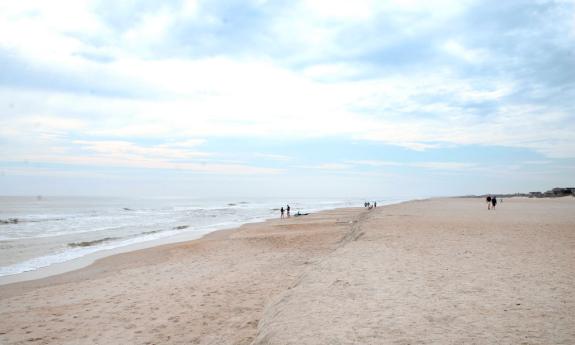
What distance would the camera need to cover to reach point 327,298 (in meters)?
7.89

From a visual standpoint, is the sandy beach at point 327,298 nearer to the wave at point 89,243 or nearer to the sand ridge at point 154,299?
the sand ridge at point 154,299

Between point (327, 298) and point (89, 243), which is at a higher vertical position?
point (327, 298)

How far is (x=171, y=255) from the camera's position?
58.5 ft

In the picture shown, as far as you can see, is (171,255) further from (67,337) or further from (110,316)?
(67,337)

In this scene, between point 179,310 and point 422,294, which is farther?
point 179,310

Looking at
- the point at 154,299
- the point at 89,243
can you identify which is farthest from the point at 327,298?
the point at 89,243

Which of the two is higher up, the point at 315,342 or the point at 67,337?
the point at 315,342

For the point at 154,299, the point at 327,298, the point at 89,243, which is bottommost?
the point at 89,243

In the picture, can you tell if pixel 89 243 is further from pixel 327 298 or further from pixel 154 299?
pixel 327 298

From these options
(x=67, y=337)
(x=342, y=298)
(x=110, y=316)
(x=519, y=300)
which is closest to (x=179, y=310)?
(x=110, y=316)

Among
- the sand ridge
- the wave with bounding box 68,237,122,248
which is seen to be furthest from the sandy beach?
the wave with bounding box 68,237,122,248

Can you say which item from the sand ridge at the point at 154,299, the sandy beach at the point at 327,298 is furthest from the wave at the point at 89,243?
the sandy beach at the point at 327,298

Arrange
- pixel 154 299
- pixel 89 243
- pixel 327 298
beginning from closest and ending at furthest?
pixel 327 298, pixel 154 299, pixel 89 243

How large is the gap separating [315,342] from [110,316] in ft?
19.0
